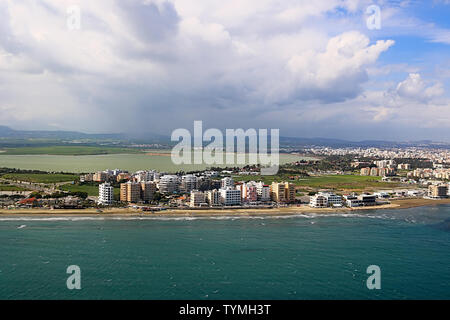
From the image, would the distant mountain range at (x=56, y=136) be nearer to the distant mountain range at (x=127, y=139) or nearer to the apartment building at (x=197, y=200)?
the distant mountain range at (x=127, y=139)

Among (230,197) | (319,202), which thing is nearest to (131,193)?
(230,197)

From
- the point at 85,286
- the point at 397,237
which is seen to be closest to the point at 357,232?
the point at 397,237

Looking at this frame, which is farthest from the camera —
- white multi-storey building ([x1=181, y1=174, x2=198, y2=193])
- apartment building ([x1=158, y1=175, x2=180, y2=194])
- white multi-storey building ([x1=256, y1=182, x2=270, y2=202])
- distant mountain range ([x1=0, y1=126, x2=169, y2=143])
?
distant mountain range ([x1=0, y1=126, x2=169, y2=143])

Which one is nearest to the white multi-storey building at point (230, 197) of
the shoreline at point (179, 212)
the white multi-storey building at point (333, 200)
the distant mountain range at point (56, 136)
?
the shoreline at point (179, 212)

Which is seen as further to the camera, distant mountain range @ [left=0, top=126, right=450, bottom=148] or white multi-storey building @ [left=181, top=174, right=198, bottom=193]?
distant mountain range @ [left=0, top=126, right=450, bottom=148]

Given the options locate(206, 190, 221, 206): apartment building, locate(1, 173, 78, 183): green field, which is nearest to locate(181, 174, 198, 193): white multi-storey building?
locate(206, 190, 221, 206): apartment building

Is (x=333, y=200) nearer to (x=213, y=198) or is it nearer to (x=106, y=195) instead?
(x=213, y=198)

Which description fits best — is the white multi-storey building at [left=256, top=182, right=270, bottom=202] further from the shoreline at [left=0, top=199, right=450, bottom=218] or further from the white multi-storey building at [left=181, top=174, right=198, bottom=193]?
the white multi-storey building at [left=181, top=174, right=198, bottom=193]

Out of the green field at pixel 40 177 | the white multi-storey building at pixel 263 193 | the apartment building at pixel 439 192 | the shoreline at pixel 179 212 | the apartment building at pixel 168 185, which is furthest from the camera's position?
the green field at pixel 40 177
